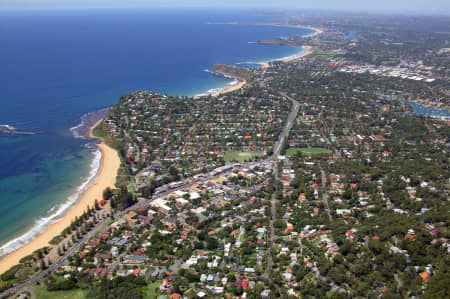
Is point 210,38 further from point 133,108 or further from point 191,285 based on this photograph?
point 191,285

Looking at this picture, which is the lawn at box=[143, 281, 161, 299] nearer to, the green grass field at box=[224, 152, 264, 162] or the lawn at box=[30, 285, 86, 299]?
the lawn at box=[30, 285, 86, 299]

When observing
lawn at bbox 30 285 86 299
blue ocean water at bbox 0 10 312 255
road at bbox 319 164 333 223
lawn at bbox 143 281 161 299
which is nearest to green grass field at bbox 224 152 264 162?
road at bbox 319 164 333 223

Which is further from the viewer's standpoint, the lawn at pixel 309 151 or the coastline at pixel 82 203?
the lawn at pixel 309 151

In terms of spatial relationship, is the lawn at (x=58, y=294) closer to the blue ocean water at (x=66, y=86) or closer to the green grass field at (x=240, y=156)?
the blue ocean water at (x=66, y=86)

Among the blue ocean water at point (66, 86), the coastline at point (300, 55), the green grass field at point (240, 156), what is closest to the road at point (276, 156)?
the green grass field at point (240, 156)

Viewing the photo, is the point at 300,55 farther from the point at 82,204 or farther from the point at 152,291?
the point at 152,291

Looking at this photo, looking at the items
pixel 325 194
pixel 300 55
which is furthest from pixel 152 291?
pixel 300 55

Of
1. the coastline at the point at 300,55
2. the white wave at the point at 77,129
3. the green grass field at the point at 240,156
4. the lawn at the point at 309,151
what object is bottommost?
the green grass field at the point at 240,156
